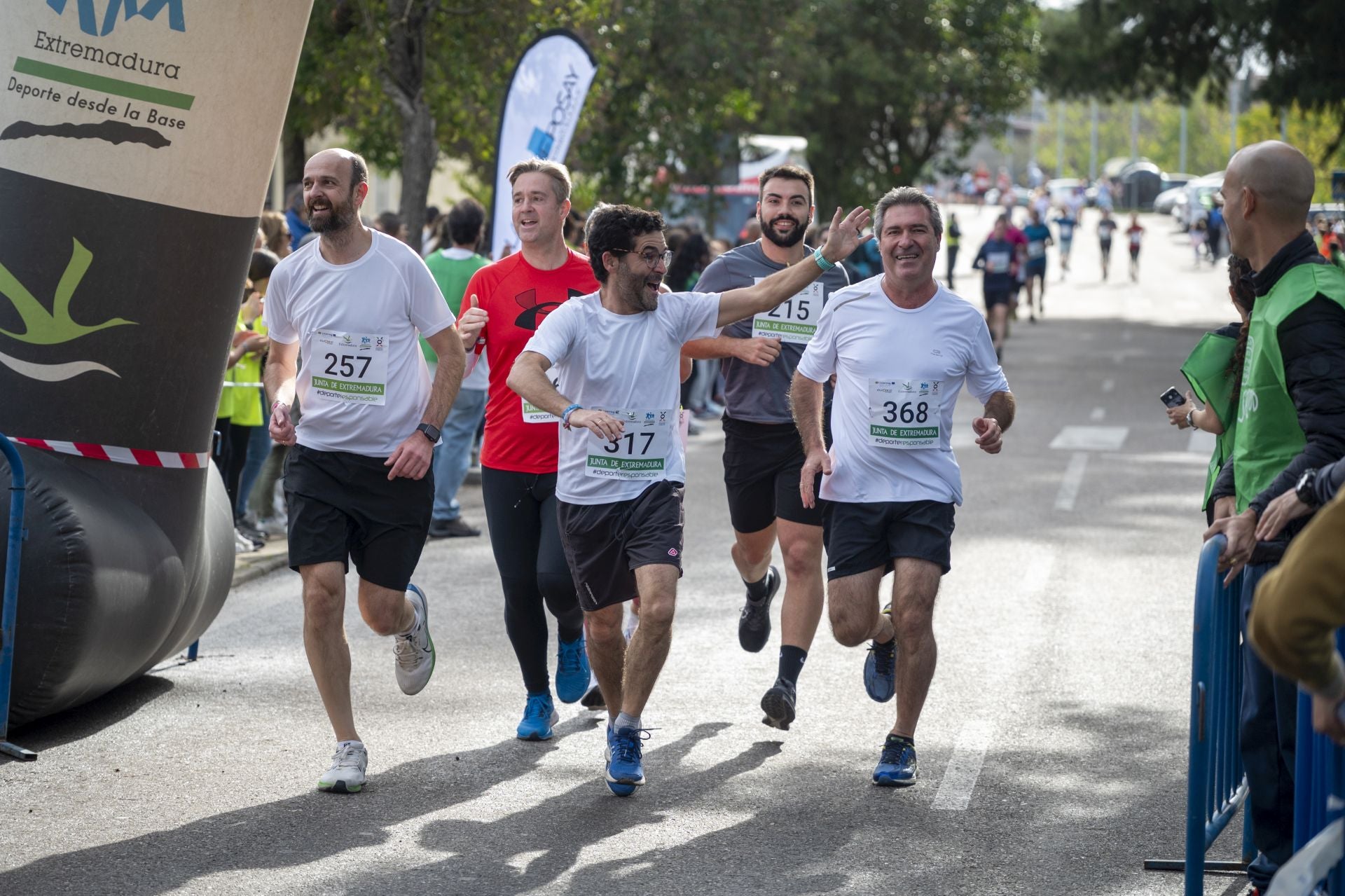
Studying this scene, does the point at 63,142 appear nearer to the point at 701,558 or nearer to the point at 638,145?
the point at 701,558

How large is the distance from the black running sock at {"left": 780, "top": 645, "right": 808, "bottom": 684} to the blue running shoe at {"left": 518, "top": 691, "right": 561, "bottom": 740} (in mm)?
879

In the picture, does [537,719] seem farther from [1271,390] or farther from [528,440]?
[1271,390]

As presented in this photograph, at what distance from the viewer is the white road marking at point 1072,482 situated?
518 inches

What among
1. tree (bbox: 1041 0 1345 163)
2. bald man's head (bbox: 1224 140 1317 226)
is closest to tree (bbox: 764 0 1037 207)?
tree (bbox: 1041 0 1345 163)

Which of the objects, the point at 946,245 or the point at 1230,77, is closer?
the point at 1230,77

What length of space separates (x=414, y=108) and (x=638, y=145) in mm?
9171

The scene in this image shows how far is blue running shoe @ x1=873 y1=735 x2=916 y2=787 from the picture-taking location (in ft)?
20.0

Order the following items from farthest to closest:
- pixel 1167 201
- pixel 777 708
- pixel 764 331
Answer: pixel 1167 201 → pixel 764 331 → pixel 777 708


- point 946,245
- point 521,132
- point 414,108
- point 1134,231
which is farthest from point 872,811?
point 1134,231

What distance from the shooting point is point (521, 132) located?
1486 cm

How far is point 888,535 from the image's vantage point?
247 inches

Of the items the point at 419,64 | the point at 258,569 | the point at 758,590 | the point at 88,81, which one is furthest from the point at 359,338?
the point at 419,64

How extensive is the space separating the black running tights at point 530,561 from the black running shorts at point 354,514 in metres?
0.44

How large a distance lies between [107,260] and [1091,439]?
40.0 feet
